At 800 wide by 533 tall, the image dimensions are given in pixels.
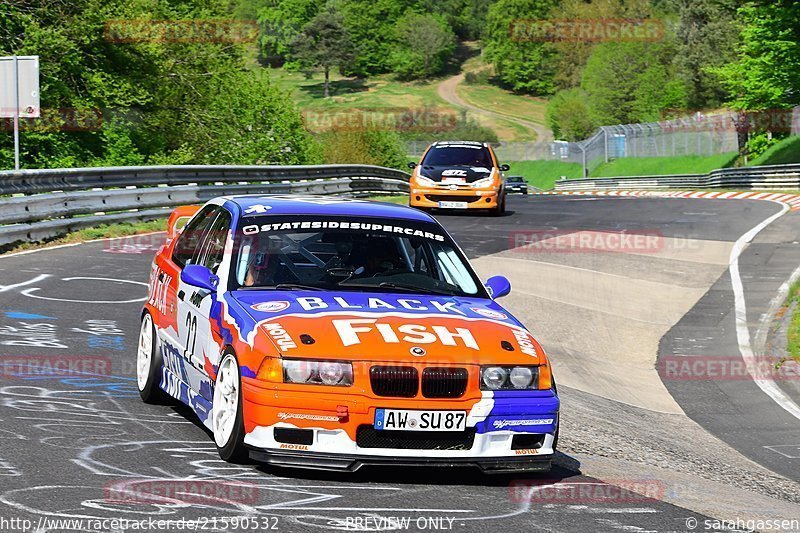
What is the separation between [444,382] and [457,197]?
833 inches

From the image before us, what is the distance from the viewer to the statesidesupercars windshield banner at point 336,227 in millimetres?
7660

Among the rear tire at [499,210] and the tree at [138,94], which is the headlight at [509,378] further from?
the tree at [138,94]

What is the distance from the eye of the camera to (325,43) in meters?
174

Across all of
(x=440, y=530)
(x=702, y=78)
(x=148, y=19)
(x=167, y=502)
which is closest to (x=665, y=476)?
(x=440, y=530)

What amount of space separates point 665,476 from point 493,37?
165m

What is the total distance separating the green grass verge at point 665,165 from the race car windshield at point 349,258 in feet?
219

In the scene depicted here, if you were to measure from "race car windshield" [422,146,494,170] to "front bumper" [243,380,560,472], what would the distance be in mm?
21277

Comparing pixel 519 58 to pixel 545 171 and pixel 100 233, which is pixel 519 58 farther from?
pixel 100 233

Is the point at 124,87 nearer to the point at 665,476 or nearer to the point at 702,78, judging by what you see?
the point at 665,476

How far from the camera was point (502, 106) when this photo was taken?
155 metres

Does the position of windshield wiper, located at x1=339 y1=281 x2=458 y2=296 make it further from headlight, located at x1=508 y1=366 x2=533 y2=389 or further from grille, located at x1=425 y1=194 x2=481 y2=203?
grille, located at x1=425 y1=194 x2=481 y2=203

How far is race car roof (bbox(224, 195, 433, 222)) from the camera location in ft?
25.8

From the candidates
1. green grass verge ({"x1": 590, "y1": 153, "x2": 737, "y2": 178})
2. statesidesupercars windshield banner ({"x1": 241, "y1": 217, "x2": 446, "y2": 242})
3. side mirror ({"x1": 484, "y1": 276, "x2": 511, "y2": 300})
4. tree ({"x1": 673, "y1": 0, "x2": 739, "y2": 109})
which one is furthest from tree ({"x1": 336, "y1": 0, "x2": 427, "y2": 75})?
side mirror ({"x1": 484, "y1": 276, "x2": 511, "y2": 300})

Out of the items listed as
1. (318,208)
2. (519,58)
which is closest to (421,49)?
(519,58)
